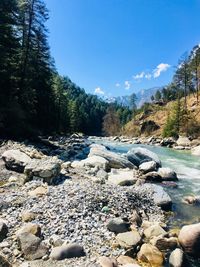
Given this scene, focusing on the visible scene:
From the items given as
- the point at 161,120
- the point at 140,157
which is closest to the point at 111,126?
the point at 161,120

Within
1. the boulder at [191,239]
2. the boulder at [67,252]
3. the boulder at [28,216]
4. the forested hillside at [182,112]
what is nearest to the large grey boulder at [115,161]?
the boulder at [28,216]

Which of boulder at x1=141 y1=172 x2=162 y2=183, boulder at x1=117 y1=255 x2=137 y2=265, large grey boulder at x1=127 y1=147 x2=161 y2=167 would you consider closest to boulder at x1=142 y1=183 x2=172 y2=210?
boulder at x1=141 y1=172 x2=162 y2=183

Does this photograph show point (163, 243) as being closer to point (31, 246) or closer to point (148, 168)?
point (31, 246)

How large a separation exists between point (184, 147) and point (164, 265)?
1526 inches

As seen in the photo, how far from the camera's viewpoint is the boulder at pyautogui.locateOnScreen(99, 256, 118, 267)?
7562 mm

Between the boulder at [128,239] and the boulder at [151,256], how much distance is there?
0.34 meters

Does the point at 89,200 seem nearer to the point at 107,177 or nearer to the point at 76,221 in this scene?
the point at 76,221

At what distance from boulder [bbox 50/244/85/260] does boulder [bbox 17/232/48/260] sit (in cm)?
29

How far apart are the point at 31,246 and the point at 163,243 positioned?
4019 mm

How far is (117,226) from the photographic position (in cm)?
970

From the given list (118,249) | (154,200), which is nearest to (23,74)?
(154,200)

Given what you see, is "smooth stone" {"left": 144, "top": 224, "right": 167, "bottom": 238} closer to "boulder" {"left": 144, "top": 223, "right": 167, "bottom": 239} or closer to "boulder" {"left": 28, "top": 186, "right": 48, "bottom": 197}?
"boulder" {"left": 144, "top": 223, "right": 167, "bottom": 239}

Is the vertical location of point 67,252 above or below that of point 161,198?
below

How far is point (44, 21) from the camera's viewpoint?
110ft
